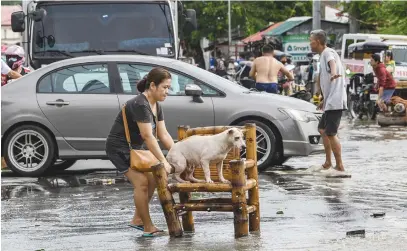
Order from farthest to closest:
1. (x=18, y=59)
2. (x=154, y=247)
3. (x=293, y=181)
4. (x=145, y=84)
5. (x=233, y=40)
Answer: (x=233, y=40) → (x=18, y=59) → (x=293, y=181) → (x=145, y=84) → (x=154, y=247)

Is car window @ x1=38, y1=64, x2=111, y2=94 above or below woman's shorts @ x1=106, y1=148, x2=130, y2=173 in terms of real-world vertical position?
above

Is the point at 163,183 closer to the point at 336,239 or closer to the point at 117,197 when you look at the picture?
the point at 336,239

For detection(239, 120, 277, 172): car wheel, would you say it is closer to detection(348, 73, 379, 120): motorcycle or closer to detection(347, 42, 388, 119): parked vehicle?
detection(347, 42, 388, 119): parked vehicle

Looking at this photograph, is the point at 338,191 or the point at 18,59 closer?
the point at 338,191

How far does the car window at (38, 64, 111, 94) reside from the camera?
14.7m

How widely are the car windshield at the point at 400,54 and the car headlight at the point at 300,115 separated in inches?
608

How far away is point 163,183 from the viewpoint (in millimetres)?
8773

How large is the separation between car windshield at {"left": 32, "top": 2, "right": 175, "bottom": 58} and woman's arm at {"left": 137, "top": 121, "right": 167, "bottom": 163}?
9636 millimetres

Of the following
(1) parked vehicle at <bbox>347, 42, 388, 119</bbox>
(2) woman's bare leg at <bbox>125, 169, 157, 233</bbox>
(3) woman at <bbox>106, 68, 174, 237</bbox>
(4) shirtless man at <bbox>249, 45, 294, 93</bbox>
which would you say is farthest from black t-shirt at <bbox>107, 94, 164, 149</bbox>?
(1) parked vehicle at <bbox>347, 42, 388, 119</bbox>

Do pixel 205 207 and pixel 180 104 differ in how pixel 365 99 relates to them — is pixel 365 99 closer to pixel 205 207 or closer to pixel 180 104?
pixel 180 104

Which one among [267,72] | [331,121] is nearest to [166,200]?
[331,121]

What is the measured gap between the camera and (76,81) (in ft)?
48.2

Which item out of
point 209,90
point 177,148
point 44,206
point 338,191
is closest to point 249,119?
point 209,90

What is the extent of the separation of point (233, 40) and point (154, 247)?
69494 mm
